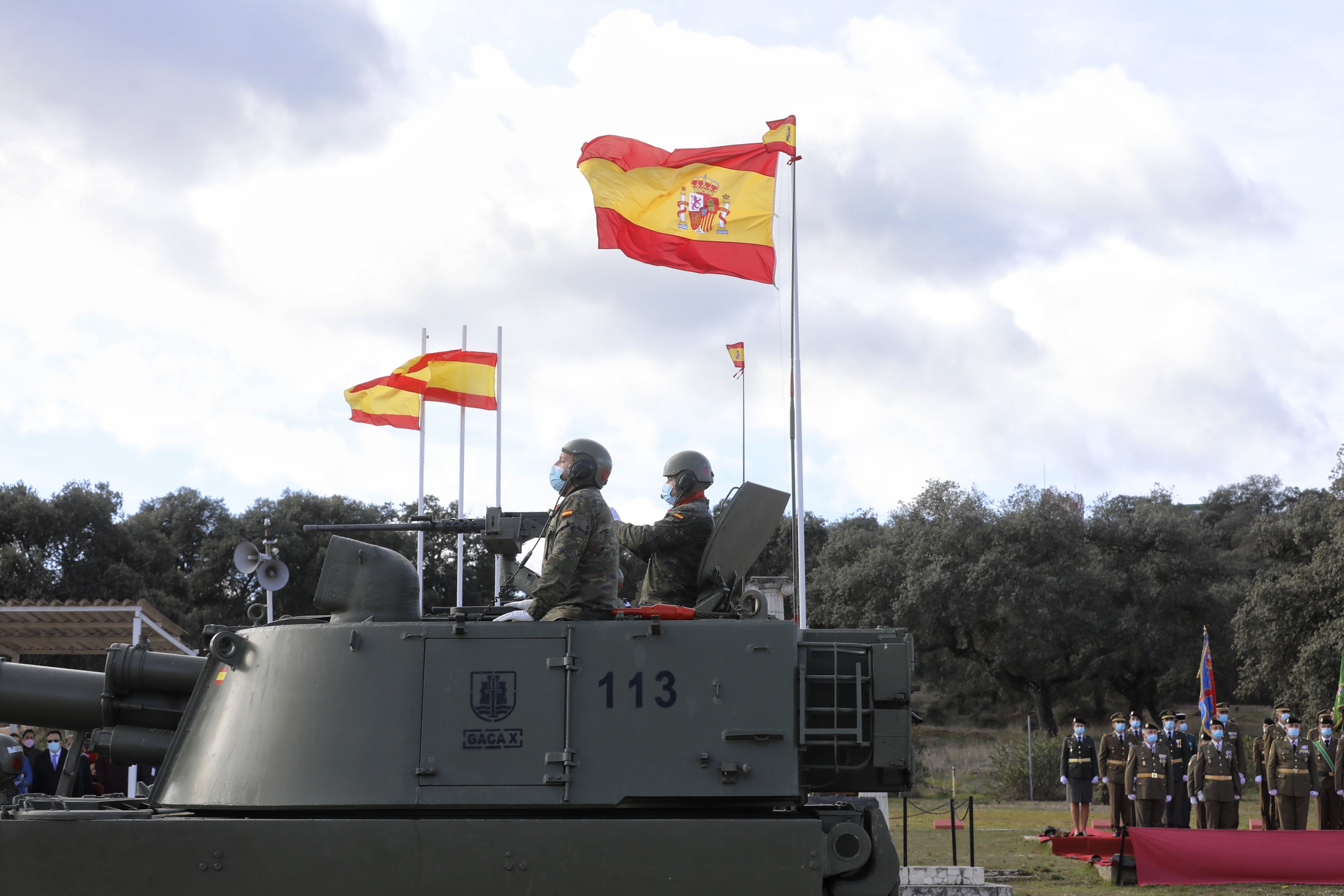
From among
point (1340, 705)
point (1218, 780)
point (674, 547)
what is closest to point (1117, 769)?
point (1218, 780)

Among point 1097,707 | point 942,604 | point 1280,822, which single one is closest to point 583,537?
point 1280,822

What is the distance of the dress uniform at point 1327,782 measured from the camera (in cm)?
1891

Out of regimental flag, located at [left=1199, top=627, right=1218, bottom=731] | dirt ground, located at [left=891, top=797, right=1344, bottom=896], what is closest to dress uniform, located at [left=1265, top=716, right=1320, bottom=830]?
dirt ground, located at [left=891, top=797, right=1344, bottom=896]

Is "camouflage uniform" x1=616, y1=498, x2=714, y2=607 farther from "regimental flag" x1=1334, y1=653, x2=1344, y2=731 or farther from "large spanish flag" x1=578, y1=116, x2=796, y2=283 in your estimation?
"regimental flag" x1=1334, y1=653, x2=1344, y2=731

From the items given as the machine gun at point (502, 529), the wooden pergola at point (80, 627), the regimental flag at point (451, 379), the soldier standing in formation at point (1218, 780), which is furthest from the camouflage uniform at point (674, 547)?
the regimental flag at point (451, 379)

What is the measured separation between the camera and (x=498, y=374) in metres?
24.2

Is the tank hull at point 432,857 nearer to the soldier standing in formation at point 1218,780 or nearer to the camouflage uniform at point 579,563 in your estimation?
the camouflage uniform at point 579,563

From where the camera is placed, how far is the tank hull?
6293 millimetres

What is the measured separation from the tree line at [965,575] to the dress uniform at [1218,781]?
21373 mm

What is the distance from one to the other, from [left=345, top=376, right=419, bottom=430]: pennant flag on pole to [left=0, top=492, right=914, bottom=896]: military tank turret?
17857 millimetres

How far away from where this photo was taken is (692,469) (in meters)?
8.29

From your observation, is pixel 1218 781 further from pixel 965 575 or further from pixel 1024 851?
pixel 965 575

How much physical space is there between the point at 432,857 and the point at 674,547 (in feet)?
8.58

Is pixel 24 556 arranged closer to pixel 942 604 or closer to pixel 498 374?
pixel 498 374
